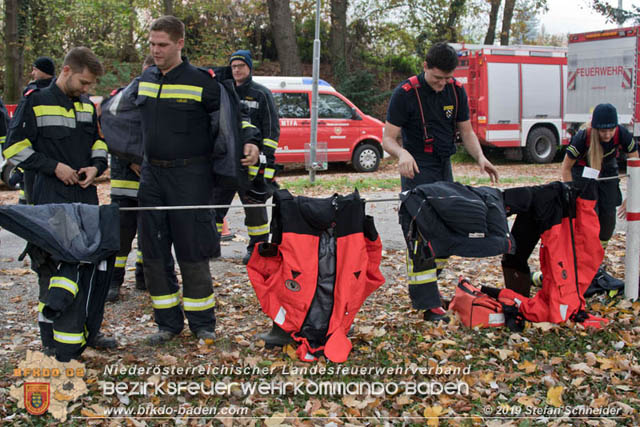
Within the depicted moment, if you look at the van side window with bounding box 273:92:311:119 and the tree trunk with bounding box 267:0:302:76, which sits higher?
the tree trunk with bounding box 267:0:302:76

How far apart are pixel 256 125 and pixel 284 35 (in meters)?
15.2

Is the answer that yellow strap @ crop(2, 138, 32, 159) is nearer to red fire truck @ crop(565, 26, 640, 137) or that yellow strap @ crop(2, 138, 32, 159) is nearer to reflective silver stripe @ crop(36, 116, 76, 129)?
reflective silver stripe @ crop(36, 116, 76, 129)

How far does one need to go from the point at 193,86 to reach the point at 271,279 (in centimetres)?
150

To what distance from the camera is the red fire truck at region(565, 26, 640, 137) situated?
1513cm

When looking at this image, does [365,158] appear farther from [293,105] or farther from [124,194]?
[124,194]

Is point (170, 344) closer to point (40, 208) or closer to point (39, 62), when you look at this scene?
point (40, 208)

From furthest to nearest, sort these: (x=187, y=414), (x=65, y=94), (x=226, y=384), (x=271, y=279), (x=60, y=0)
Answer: (x=60, y=0) < (x=65, y=94) < (x=271, y=279) < (x=226, y=384) < (x=187, y=414)

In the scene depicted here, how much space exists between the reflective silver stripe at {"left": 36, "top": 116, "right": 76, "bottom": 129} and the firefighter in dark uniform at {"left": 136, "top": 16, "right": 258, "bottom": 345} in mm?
657

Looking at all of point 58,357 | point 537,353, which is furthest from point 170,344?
point 537,353

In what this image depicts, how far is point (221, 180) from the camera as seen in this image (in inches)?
185

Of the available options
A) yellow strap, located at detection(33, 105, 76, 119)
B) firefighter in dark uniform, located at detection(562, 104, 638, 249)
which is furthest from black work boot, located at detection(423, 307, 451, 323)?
yellow strap, located at detection(33, 105, 76, 119)

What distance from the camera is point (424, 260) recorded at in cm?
460

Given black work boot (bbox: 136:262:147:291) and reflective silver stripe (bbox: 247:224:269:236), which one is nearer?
black work boot (bbox: 136:262:147:291)

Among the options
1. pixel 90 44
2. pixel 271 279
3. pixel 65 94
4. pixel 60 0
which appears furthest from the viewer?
pixel 90 44
